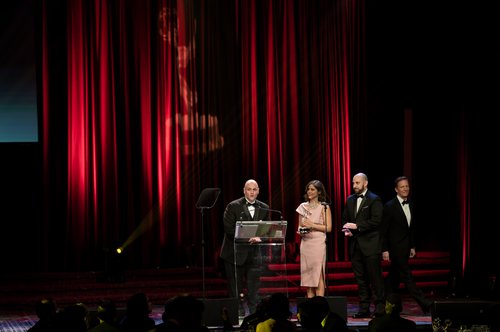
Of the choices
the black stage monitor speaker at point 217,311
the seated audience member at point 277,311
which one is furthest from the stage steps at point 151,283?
the seated audience member at point 277,311

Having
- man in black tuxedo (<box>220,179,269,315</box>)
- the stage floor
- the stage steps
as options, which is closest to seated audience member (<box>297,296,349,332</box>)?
the stage floor

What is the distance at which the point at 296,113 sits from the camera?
13406 mm

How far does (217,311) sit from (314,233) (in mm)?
1745

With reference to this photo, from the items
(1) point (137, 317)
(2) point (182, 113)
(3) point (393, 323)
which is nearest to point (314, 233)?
(3) point (393, 323)

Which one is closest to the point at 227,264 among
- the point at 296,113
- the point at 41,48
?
the point at 296,113

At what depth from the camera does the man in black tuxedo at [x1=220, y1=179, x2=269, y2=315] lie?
9195mm

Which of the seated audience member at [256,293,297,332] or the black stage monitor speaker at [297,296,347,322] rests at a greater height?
the seated audience member at [256,293,297,332]

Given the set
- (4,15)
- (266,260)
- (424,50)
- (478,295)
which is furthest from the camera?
(424,50)

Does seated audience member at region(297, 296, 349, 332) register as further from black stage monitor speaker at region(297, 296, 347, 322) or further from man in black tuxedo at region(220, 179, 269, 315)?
man in black tuxedo at region(220, 179, 269, 315)

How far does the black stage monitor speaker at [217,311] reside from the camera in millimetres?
8203

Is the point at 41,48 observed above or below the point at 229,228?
above

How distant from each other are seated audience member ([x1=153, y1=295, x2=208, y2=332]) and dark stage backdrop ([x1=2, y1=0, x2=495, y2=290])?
321 inches

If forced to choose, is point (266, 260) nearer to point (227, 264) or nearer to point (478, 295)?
point (227, 264)

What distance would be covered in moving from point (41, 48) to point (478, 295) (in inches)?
289
